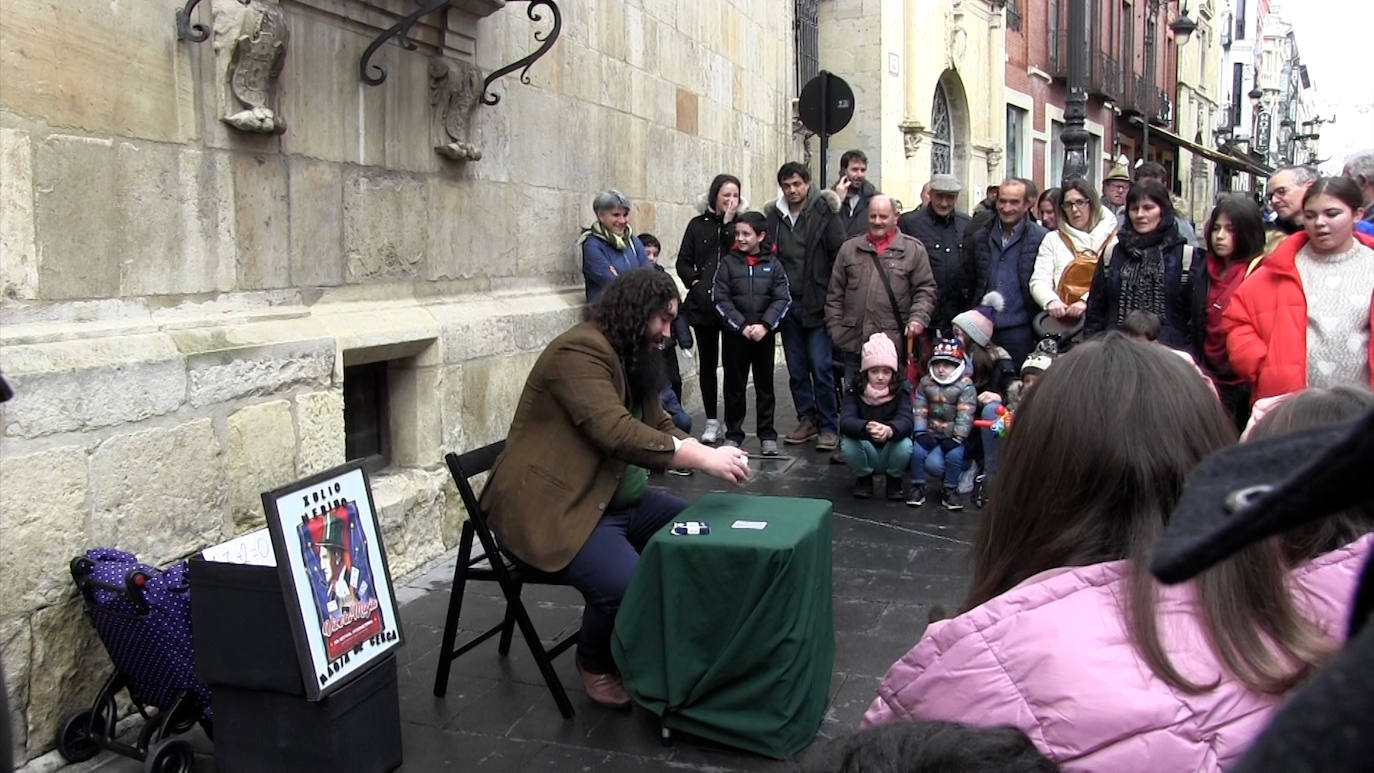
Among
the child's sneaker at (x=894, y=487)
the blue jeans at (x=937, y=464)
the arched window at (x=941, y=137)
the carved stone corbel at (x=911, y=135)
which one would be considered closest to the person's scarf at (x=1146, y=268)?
the blue jeans at (x=937, y=464)

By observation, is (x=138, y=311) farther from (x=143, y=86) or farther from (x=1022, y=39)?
(x=1022, y=39)

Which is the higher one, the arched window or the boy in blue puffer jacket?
the arched window

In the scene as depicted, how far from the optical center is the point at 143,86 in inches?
159

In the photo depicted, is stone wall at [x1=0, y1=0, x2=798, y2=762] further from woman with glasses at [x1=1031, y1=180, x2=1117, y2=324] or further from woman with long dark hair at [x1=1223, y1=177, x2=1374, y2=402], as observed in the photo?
woman with long dark hair at [x1=1223, y1=177, x2=1374, y2=402]

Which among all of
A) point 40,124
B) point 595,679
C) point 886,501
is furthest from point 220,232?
point 886,501

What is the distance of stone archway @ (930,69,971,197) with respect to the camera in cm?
1769

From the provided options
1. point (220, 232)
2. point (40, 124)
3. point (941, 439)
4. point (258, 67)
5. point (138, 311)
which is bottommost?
point (941, 439)

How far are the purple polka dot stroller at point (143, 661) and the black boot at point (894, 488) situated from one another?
4.22 metres

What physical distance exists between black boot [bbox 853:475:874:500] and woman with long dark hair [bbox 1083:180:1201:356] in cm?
161

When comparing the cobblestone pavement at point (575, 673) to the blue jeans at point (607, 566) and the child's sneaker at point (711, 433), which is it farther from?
the child's sneaker at point (711, 433)

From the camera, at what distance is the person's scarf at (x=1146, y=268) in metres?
5.95

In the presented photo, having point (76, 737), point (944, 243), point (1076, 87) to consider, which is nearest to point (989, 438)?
point (944, 243)

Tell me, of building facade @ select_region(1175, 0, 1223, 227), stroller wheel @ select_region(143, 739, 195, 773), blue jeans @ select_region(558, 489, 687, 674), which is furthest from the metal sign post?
building facade @ select_region(1175, 0, 1223, 227)

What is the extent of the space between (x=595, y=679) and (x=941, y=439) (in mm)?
3265
